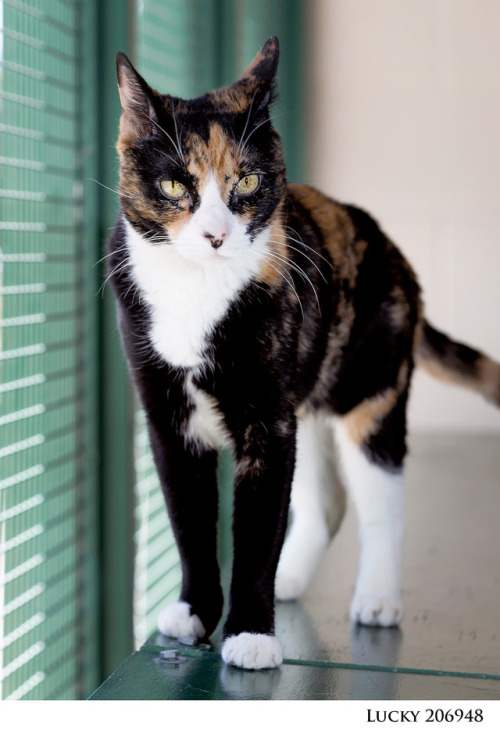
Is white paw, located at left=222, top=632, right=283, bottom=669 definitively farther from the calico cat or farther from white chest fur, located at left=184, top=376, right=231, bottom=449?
white chest fur, located at left=184, top=376, right=231, bottom=449

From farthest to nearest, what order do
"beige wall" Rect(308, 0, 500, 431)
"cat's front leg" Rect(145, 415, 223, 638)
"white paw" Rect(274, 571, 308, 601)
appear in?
"beige wall" Rect(308, 0, 500, 431)
"white paw" Rect(274, 571, 308, 601)
"cat's front leg" Rect(145, 415, 223, 638)

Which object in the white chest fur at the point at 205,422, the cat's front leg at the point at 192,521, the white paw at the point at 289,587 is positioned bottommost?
the white paw at the point at 289,587

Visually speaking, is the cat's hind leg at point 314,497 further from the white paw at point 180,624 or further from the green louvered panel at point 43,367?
the green louvered panel at point 43,367

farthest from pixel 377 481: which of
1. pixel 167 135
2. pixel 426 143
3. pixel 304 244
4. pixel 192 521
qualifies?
pixel 426 143

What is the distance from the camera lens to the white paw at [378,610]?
56.0 inches

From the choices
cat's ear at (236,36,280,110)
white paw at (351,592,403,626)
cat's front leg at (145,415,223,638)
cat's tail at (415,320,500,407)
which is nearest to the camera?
cat's ear at (236,36,280,110)

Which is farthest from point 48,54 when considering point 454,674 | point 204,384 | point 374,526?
point 454,674

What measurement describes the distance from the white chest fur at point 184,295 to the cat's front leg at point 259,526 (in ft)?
0.49

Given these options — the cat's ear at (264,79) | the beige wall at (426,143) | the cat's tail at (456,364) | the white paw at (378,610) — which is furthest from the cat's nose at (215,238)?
the beige wall at (426,143)

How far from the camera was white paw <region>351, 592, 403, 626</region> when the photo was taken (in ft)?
4.67

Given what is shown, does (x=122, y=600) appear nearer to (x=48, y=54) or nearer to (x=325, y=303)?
(x=325, y=303)

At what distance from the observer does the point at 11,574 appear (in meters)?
1.74

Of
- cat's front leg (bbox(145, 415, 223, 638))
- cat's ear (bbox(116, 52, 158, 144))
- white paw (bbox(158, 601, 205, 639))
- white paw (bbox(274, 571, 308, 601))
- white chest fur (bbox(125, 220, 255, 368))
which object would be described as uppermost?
cat's ear (bbox(116, 52, 158, 144))

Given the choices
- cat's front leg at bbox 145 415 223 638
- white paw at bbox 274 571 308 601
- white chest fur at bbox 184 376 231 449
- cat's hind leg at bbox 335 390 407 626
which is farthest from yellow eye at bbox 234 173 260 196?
white paw at bbox 274 571 308 601
